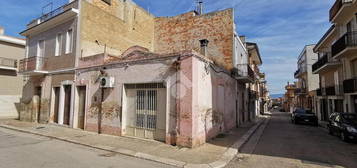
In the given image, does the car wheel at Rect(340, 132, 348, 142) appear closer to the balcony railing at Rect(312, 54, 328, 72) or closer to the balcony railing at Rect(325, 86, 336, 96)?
the balcony railing at Rect(325, 86, 336, 96)

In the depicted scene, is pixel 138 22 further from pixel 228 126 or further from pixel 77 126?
pixel 228 126

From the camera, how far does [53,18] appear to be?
12.1 m

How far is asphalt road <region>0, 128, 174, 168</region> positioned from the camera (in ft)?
16.6

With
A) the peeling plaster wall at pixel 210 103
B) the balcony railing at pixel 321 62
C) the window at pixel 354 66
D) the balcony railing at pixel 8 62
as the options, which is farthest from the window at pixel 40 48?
the balcony railing at pixel 321 62

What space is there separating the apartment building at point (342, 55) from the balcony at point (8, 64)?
2856 centimetres

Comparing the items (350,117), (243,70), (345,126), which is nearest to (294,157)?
(345,126)

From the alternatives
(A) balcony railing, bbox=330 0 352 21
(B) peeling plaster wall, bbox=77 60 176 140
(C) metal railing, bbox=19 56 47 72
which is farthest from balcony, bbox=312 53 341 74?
(C) metal railing, bbox=19 56 47 72

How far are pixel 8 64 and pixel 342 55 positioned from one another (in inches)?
1165

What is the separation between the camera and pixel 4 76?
18516 mm

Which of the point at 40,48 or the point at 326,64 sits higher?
the point at 40,48

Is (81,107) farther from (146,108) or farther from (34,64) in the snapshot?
(34,64)

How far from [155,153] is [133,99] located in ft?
10.9

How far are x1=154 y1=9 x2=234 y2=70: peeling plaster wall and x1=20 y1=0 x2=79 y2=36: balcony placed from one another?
6.85 m

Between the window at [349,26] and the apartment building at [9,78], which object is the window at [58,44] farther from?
the window at [349,26]
